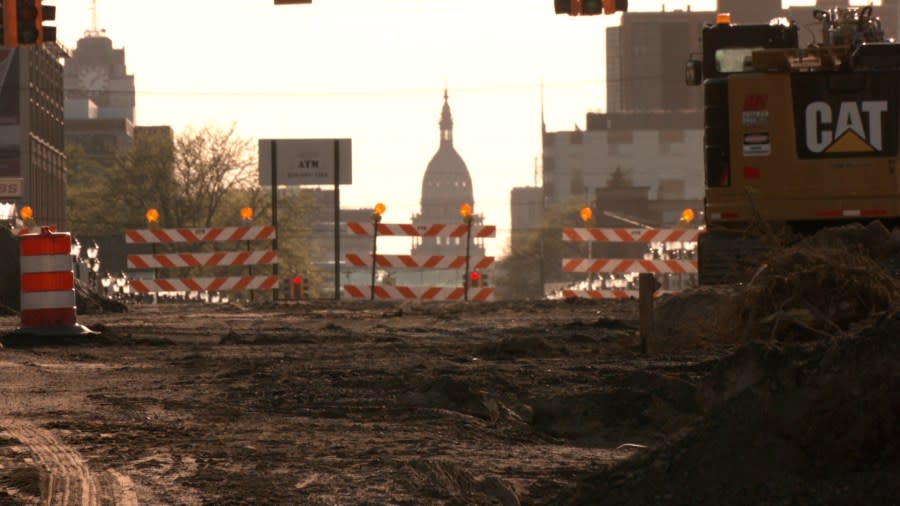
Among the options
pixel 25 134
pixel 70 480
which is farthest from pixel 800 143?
pixel 25 134

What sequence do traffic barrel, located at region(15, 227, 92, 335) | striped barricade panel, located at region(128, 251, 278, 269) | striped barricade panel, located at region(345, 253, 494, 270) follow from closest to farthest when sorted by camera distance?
1. traffic barrel, located at region(15, 227, 92, 335)
2. striped barricade panel, located at region(128, 251, 278, 269)
3. striped barricade panel, located at region(345, 253, 494, 270)

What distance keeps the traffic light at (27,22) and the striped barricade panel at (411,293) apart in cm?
639

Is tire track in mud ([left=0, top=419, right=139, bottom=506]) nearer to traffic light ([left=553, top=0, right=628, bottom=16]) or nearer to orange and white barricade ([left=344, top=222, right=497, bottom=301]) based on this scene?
traffic light ([left=553, top=0, right=628, bottom=16])

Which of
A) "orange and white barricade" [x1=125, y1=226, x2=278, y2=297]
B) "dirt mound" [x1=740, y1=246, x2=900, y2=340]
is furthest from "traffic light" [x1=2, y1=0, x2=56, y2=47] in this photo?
"dirt mound" [x1=740, y1=246, x2=900, y2=340]

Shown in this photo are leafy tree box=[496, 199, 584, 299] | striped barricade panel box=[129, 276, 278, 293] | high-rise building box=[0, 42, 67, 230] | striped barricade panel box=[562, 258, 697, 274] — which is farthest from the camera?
leafy tree box=[496, 199, 584, 299]

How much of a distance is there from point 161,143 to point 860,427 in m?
88.7

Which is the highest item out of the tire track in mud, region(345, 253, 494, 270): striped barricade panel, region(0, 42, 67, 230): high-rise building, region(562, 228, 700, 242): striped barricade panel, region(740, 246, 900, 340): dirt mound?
region(0, 42, 67, 230): high-rise building

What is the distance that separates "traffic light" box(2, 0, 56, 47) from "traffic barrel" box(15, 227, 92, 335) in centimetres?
1100

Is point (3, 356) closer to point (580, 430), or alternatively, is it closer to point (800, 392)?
point (580, 430)

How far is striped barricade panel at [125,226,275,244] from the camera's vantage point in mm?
31016

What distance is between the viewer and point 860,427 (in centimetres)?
622

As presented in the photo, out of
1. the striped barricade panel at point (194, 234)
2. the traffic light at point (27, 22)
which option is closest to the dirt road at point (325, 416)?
the traffic light at point (27, 22)

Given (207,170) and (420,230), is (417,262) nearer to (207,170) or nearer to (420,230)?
(420,230)

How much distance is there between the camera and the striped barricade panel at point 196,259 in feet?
101
